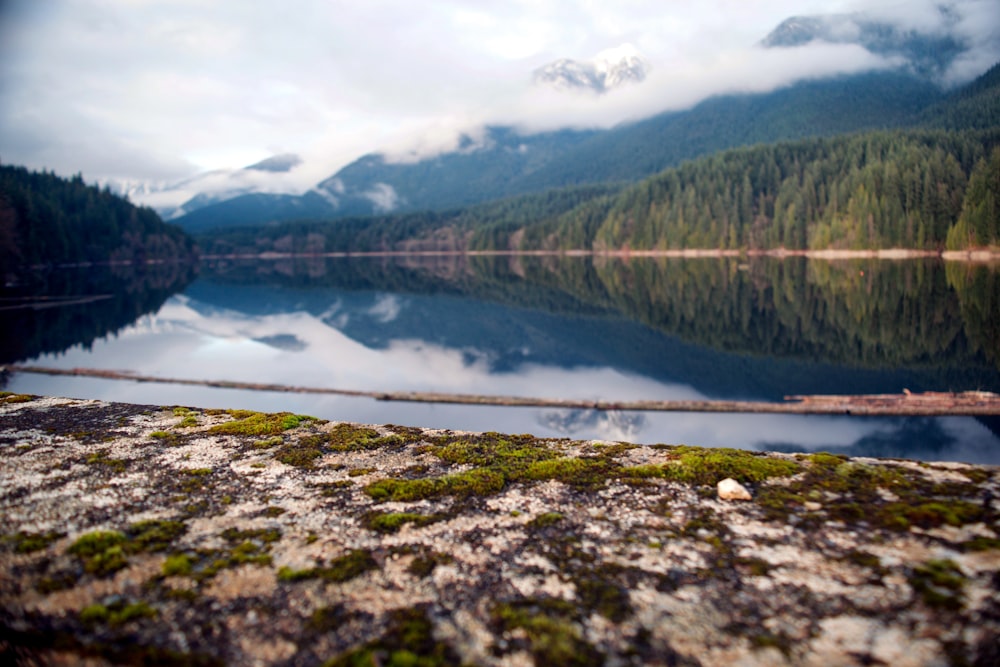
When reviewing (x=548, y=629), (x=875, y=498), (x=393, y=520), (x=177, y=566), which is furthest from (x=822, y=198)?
(x=177, y=566)

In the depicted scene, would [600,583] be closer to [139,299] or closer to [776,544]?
[776,544]

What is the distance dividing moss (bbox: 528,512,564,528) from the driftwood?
18300 mm

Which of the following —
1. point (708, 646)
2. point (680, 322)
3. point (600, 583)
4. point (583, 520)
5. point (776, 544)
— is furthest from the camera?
point (680, 322)

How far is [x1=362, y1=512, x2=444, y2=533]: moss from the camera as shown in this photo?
5723 millimetres

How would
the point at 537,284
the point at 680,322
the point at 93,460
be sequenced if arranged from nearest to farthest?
the point at 93,460 < the point at 680,322 < the point at 537,284

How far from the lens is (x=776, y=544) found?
5.23 m

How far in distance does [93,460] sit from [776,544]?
8420mm

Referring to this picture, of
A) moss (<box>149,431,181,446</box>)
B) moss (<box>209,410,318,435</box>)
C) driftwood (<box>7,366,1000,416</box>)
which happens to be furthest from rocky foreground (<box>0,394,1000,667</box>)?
driftwood (<box>7,366,1000,416</box>)

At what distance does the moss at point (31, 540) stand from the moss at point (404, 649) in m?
3.41

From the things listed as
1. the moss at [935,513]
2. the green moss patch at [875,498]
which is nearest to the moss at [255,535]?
the green moss patch at [875,498]

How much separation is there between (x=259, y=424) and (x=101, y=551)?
4.24 metres

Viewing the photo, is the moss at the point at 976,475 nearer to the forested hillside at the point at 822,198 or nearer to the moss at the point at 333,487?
the moss at the point at 333,487

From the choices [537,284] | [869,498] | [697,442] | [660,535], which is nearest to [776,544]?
[660,535]

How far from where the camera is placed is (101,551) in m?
5.16
